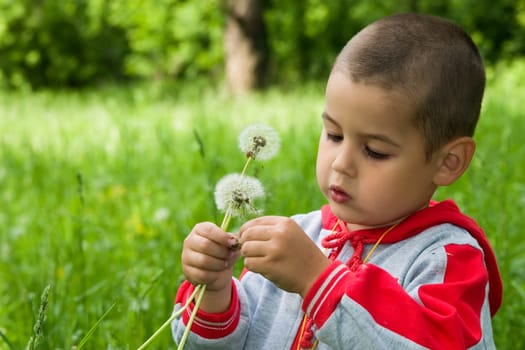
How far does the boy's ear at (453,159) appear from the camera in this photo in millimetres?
1516

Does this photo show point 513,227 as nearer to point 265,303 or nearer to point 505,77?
point 265,303

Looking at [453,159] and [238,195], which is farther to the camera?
[453,159]

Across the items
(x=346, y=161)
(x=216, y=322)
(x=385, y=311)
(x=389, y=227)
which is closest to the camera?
(x=385, y=311)

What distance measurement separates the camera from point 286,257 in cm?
136

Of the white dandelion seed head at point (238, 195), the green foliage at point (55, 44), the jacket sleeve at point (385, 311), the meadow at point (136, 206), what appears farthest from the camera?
the green foliage at point (55, 44)

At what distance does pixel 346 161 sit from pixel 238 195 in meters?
0.22

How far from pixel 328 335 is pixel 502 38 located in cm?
1533

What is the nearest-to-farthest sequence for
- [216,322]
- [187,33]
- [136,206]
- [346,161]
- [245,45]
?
1. [346,161]
2. [216,322]
3. [136,206]
4. [245,45]
5. [187,33]

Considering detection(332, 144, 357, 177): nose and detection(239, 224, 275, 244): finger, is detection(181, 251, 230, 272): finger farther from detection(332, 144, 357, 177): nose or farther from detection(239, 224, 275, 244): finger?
detection(332, 144, 357, 177): nose

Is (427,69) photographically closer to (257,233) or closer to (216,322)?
(257,233)

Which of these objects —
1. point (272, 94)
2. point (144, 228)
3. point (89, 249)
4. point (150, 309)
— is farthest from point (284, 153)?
point (272, 94)

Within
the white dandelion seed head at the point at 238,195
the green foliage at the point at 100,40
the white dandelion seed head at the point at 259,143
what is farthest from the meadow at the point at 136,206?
the green foliage at the point at 100,40

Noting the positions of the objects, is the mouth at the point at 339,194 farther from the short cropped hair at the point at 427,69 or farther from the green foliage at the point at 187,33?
the green foliage at the point at 187,33

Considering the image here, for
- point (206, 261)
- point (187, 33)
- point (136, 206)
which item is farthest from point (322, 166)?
point (187, 33)
